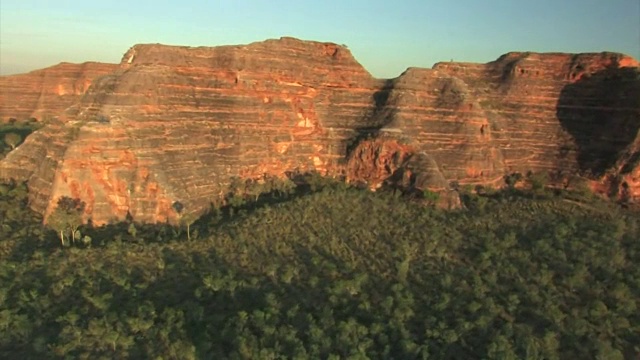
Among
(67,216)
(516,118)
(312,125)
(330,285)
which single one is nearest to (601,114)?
(516,118)

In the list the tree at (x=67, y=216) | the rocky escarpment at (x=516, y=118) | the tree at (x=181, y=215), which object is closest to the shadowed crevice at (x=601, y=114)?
the rocky escarpment at (x=516, y=118)

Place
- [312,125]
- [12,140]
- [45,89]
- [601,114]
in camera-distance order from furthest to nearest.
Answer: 1. [45,89]
2. [12,140]
3. [601,114]
4. [312,125]

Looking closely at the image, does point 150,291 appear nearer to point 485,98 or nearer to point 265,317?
point 265,317

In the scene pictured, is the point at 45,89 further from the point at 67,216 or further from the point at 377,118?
the point at 377,118

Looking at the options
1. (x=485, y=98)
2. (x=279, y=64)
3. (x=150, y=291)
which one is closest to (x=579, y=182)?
(x=485, y=98)

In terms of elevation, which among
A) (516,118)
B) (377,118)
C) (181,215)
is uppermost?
(516,118)
